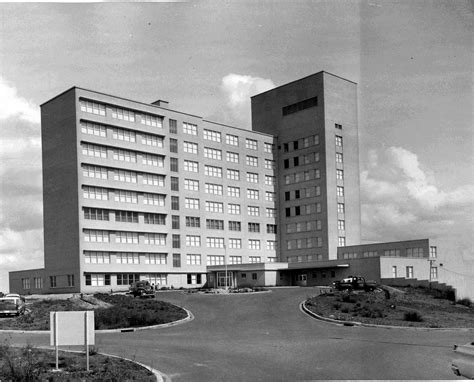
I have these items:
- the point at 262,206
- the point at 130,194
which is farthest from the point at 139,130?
the point at 262,206

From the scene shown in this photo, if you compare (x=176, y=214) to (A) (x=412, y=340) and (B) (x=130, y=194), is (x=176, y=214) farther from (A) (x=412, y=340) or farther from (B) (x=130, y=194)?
(A) (x=412, y=340)

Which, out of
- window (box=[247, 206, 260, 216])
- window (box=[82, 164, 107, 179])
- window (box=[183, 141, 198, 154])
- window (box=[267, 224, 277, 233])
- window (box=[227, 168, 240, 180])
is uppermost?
window (box=[183, 141, 198, 154])

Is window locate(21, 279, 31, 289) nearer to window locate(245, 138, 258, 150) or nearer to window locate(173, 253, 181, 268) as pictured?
window locate(173, 253, 181, 268)

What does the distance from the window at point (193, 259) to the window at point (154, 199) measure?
29.9 feet

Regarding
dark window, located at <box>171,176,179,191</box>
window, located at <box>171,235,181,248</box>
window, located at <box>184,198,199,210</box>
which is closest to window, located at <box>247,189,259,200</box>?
window, located at <box>184,198,199,210</box>

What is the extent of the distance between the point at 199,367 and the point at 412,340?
11.5 meters

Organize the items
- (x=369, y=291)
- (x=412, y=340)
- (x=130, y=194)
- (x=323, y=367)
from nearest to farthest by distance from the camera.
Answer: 1. (x=323, y=367)
2. (x=412, y=340)
3. (x=369, y=291)
4. (x=130, y=194)

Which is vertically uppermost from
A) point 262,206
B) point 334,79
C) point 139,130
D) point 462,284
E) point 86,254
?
point 334,79

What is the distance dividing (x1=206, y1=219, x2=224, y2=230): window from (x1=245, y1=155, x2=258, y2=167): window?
1151cm

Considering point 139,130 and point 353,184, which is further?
point 353,184

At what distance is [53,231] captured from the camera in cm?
A: 8069

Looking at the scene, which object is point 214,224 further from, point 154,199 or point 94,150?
point 94,150

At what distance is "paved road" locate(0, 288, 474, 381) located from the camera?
1614cm

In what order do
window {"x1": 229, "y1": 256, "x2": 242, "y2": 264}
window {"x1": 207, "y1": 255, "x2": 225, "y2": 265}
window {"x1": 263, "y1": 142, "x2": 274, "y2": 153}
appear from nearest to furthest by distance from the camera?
window {"x1": 207, "y1": 255, "x2": 225, "y2": 265} < window {"x1": 229, "y1": 256, "x2": 242, "y2": 264} < window {"x1": 263, "y1": 142, "x2": 274, "y2": 153}
